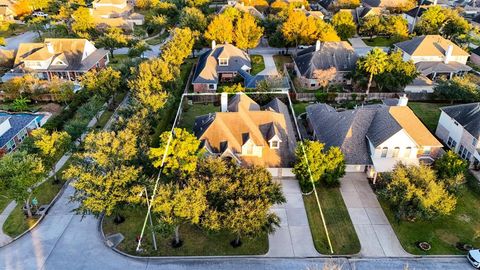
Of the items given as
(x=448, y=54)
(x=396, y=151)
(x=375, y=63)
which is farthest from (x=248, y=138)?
(x=448, y=54)

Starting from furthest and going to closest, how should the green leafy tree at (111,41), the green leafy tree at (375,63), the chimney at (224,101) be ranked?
the green leafy tree at (111,41), the green leafy tree at (375,63), the chimney at (224,101)

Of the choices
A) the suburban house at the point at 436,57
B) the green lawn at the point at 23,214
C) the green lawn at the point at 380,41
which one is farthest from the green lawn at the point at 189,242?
the green lawn at the point at 380,41

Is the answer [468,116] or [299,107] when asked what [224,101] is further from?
[468,116]

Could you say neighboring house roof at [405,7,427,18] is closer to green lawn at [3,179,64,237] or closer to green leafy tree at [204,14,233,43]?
green leafy tree at [204,14,233,43]

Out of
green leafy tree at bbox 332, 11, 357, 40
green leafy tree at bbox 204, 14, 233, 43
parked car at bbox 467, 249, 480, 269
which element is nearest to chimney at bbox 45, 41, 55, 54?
green leafy tree at bbox 204, 14, 233, 43

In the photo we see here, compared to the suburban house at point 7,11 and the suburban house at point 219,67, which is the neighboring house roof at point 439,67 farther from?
the suburban house at point 7,11

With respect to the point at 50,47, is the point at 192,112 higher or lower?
lower

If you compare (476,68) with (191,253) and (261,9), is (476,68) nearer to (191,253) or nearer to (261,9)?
(261,9)
